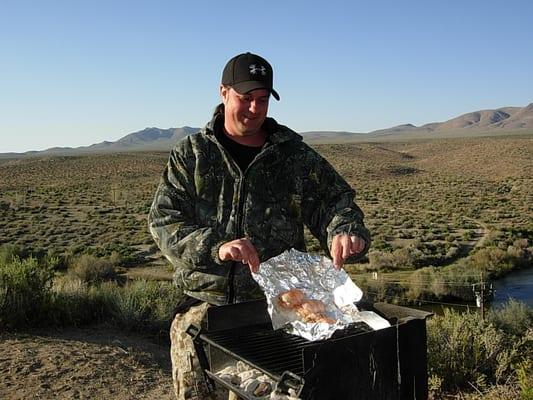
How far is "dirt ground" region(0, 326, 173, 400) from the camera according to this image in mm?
5801

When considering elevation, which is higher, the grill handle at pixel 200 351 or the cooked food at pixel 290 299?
the cooked food at pixel 290 299

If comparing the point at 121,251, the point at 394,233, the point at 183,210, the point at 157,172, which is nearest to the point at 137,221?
the point at 121,251

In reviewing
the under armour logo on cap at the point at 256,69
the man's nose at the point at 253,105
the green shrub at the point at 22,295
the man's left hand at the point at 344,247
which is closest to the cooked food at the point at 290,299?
the man's left hand at the point at 344,247

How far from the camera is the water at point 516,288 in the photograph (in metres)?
15.1

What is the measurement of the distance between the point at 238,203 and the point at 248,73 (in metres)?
0.64

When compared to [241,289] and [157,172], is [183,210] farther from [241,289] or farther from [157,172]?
[157,172]

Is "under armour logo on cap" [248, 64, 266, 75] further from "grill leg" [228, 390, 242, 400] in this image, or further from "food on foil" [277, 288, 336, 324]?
"grill leg" [228, 390, 242, 400]

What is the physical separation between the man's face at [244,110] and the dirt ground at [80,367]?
3.98 meters

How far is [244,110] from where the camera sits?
2.89 meters

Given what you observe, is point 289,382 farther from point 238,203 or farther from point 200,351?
point 238,203

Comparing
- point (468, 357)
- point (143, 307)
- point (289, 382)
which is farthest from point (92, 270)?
point (289, 382)

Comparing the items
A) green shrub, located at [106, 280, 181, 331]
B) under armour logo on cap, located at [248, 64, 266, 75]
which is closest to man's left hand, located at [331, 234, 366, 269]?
under armour logo on cap, located at [248, 64, 266, 75]

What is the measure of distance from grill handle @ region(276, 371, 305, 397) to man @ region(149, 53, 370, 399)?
0.78 meters

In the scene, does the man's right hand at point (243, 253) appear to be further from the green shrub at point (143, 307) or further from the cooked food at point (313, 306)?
the green shrub at point (143, 307)
